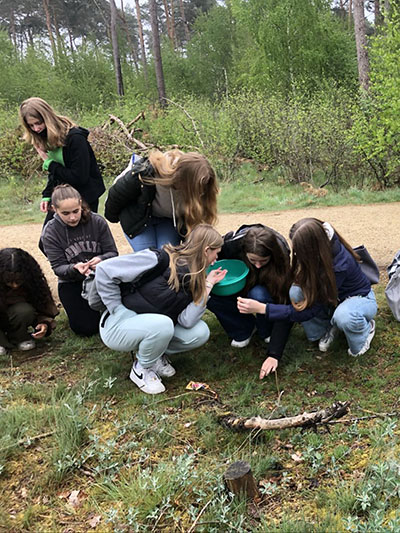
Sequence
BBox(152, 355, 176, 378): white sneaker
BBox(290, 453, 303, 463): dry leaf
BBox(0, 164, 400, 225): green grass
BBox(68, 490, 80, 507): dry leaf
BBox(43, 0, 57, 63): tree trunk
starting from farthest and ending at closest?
BBox(43, 0, 57, 63): tree trunk < BBox(0, 164, 400, 225): green grass < BBox(152, 355, 176, 378): white sneaker < BBox(290, 453, 303, 463): dry leaf < BBox(68, 490, 80, 507): dry leaf

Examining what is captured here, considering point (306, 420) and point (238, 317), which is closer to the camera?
point (306, 420)

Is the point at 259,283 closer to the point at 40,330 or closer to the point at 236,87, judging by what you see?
the point at 40,330

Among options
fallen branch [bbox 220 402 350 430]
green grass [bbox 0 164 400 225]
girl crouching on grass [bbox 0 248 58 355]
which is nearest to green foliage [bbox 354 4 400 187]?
green grass [bbox 0 164 400 225]

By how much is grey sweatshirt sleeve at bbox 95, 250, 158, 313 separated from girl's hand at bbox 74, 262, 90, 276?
1.80ft

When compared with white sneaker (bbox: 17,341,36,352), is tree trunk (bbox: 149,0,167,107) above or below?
above

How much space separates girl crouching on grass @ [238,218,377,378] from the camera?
252 cm

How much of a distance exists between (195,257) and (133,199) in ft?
2.31

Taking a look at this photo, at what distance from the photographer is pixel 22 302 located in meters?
3.29

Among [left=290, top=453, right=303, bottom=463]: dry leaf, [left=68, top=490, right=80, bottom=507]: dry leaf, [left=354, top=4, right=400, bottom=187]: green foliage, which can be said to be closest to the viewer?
[left=68, top=490, right=80, bottom=507]: dry leaf

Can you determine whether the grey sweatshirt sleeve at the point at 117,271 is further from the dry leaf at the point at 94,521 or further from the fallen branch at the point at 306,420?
the dry leaf at the point at 94,521

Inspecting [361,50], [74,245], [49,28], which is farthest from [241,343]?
[49,28]

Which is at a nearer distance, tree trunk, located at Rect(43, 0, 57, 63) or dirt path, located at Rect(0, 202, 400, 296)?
dirt path, located at Rect(0, 202, 400, 296)

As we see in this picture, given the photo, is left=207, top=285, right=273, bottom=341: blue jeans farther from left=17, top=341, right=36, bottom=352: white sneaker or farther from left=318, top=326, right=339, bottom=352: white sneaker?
left=17, top=341, right=36, bottom=352: white sneaker

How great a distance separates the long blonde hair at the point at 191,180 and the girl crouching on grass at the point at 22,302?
1.10 m
